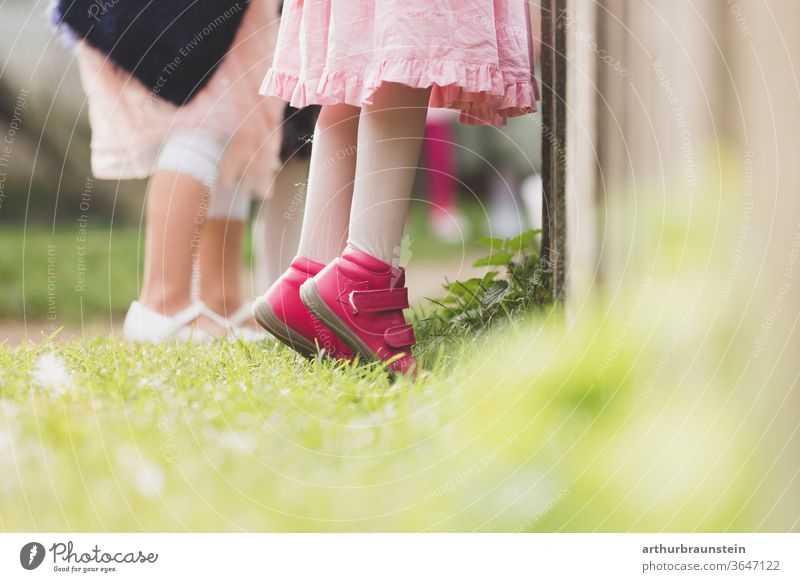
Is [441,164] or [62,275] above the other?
[441,164]

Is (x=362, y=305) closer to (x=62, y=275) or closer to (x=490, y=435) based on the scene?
(x=490, y=435)

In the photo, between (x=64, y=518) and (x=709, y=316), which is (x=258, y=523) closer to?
(x=64, y=518)

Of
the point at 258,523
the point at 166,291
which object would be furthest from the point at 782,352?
the point at 166,291

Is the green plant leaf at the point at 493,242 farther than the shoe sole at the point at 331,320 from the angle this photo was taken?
Yes

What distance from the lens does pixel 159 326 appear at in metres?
1.03

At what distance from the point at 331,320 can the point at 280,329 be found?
0.19ft

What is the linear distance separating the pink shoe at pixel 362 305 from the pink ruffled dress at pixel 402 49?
156mm

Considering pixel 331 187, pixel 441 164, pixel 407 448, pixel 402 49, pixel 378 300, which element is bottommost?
pixel 407 448

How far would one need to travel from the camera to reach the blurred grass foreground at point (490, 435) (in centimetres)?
54

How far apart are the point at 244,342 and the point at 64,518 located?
0.36m

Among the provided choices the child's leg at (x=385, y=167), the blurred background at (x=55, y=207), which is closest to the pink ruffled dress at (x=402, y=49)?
the child's leg at (x=385, y=167)

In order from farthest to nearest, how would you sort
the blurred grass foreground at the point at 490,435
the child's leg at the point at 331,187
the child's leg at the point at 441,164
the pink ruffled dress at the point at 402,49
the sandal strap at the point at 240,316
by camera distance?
the child's leg at the point at 441,164, the sandal strap at the point at 240,316, the child's leg at the point at 331,187, the pink ruffled dress at the point at 402,49, the blurred grass foreground at the point at 490,435

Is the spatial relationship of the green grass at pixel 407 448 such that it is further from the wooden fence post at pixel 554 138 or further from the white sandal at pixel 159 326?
the white sandal at pixel 159 326

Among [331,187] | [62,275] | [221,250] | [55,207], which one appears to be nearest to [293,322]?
[331,187]
